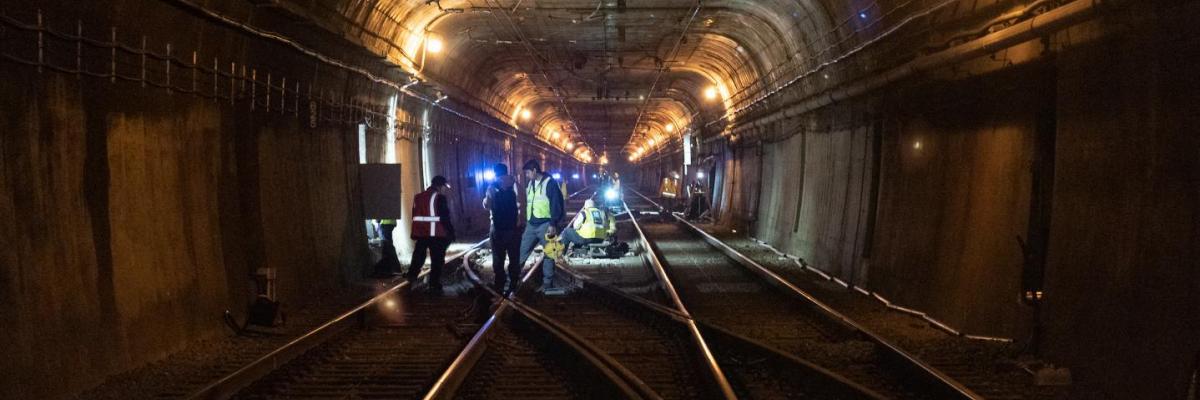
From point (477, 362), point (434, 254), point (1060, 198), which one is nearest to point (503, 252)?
point (434, 254)

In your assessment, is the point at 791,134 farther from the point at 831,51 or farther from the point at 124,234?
the point at 124,234

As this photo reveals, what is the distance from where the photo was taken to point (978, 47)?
731cm

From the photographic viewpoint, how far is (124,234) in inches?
236

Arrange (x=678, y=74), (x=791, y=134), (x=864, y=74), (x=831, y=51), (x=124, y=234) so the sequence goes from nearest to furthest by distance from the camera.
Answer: (x=124, y=234)
(x=864, y=74)
(x=831, y=51)
(x=791, y=134)
(x=678, y=74)

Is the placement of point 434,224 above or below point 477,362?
above

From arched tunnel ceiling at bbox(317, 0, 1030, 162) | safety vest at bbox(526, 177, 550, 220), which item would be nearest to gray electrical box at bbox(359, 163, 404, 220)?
arched tunnel ceiling at bbox(317, 0, 1030, 162)

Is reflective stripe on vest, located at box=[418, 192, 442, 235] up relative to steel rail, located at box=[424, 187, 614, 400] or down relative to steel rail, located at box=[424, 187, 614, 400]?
up

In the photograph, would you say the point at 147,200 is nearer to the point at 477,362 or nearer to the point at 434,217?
the point at 477,362

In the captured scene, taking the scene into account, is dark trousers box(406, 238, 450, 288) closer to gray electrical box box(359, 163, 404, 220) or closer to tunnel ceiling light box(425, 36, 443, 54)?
gray electrical box box(359, 163, 404, 220)

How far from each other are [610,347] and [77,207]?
163 inches

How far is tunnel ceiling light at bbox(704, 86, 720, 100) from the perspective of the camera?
75.9ft

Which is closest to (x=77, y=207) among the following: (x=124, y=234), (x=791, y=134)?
(x=124, y=234)

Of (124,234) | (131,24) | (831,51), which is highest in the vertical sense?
(831,51)

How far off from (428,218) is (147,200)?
3.93 meters
